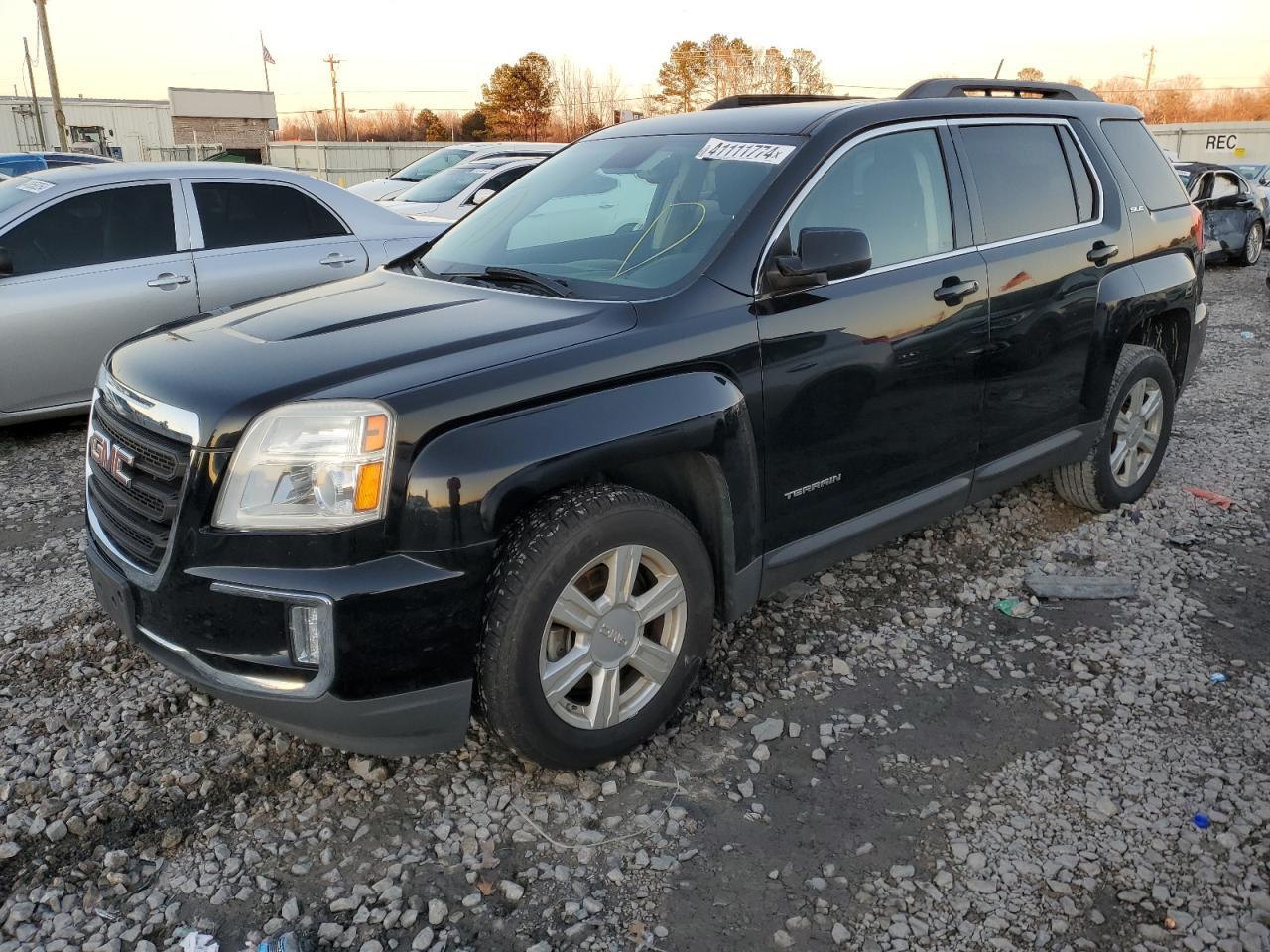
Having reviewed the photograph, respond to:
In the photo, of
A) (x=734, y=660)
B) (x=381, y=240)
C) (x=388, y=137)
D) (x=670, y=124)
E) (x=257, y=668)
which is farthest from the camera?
(x=388, y=137)

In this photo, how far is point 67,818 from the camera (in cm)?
278

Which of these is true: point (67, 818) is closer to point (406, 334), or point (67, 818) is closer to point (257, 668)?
point (257, 668)

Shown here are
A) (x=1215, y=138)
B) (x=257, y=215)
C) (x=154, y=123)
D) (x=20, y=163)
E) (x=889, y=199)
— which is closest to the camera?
(x=889, y=199)

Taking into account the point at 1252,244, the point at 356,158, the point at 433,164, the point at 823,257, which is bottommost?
the point at 1252,244

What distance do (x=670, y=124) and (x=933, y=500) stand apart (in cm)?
179

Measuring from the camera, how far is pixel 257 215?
647 cm

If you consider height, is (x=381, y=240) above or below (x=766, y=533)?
above

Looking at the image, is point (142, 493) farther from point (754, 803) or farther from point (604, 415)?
point (754, 803)

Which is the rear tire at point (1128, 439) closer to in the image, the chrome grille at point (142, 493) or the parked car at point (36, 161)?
the chrome grille at point (142, 493)

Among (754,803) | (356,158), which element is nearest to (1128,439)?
(754,803)

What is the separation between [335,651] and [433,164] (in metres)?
14.9

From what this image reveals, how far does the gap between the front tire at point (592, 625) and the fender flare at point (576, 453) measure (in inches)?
4.7

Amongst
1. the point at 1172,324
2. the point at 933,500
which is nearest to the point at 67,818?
the point at 933,500

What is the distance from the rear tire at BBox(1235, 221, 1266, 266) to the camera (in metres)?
14.5
